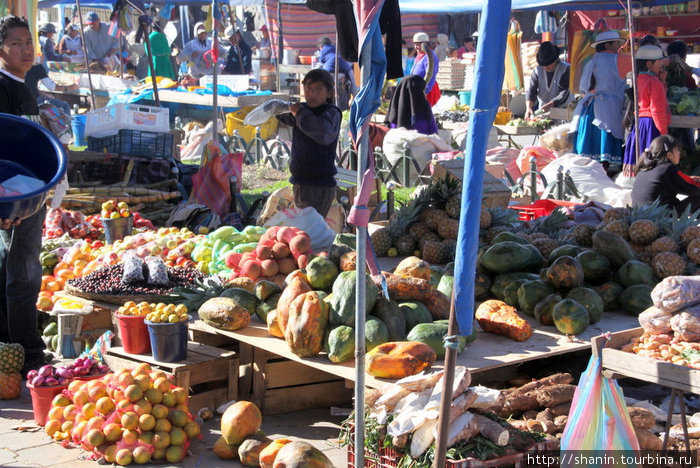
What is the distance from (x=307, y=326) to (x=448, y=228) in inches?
81.8

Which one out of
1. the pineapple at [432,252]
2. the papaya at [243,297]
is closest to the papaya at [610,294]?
the pineapple at [432,252]

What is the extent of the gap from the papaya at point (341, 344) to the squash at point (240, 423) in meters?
0.47

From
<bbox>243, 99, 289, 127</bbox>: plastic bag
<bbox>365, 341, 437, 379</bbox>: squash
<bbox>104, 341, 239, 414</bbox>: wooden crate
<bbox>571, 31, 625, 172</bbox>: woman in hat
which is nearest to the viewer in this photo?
<bbox>365, 341, 437, 379</bbox>: squash

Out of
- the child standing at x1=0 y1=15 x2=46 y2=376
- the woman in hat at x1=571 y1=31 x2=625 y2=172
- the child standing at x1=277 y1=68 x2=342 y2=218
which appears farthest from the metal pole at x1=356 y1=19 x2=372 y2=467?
the woman in hat at x1=571 y1=31 x2=625 y2=172

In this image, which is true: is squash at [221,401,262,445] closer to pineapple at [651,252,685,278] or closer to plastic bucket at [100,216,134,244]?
pineapple at [651,252,685,278]

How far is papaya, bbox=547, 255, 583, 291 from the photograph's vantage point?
4809mm

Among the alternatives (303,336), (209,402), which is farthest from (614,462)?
(209,402)

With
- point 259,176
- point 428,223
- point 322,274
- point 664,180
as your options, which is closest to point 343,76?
point 259,176

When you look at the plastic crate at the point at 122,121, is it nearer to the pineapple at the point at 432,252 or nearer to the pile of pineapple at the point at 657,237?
the pineapple at the point at 432,252

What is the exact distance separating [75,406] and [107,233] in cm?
296

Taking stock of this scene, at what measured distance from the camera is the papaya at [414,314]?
4.39 meters

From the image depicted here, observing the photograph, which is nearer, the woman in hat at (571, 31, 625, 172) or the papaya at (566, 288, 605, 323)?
the papaya at (566, 288, 605, 323)

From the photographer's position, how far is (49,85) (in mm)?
18062

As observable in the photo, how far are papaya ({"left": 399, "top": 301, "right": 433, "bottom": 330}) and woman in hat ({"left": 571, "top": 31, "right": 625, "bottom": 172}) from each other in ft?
23.7
